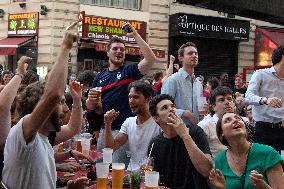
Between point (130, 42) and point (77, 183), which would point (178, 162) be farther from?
point (130, 42)

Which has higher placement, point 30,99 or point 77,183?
point 30,99

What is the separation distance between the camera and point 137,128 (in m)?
4.75

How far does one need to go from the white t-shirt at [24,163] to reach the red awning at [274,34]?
1664 cm

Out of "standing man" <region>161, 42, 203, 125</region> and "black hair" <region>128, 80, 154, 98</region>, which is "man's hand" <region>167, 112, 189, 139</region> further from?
"standing man" <region>161, 42, 203, 125</region>

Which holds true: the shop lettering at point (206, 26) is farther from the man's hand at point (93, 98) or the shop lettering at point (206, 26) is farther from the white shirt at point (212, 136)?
the white shirt at point (212, 136)

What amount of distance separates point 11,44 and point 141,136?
463 inches

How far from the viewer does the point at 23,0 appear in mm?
16297

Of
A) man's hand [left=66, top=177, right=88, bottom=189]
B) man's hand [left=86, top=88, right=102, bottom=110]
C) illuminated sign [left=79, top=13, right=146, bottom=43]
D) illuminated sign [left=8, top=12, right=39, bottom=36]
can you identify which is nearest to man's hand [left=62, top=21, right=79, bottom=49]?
man's hand [left=66, top=177, right=88, bottom=189]

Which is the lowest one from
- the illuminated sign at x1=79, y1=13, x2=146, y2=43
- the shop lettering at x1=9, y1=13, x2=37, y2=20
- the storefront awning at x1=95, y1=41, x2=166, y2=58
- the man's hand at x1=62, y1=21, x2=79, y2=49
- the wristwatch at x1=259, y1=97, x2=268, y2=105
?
the wristwatch at x1=259, y1=97, x2=268, y2=105

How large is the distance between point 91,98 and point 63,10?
34.8ft

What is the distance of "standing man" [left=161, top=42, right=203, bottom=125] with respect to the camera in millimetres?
5660

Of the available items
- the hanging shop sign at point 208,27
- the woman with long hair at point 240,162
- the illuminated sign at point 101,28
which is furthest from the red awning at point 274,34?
the woman with long hair at point 240,162

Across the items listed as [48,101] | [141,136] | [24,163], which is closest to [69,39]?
[48,101]

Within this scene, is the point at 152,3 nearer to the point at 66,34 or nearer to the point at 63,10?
the point at 63,10
